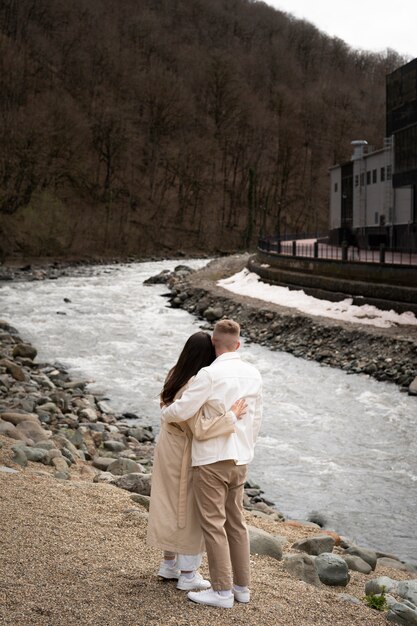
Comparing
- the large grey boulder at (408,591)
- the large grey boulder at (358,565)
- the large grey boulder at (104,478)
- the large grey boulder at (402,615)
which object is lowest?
the large grey boulder at (358,565)

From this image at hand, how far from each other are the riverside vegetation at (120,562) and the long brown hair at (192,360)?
1408mm

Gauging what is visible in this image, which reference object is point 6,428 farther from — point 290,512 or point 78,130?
point 78,130

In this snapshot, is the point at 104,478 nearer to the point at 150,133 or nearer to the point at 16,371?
the point at 16,371

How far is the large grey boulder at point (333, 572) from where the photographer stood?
271 inches

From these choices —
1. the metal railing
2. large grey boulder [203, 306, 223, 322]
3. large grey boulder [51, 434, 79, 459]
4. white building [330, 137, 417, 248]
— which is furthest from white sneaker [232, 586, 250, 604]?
white building [330, 137, 417, 248]

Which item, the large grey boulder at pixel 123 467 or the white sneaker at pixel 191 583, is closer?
the white sneaker at pixel 191 583

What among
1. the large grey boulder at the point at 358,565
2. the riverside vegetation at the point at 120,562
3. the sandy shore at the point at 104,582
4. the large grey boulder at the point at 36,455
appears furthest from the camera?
the large grey boulder at the point at 36,455

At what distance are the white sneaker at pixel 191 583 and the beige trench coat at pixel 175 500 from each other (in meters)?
0.25

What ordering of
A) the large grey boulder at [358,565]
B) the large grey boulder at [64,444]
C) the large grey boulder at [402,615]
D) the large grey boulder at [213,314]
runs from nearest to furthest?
the large grey boulder at [402,615] < the large grey boulder at [358,565] < the large grey boulder at [64,444] < the large grey boulder at [213,314]

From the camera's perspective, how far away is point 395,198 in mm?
42812

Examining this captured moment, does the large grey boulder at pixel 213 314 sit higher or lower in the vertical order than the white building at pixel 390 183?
lower

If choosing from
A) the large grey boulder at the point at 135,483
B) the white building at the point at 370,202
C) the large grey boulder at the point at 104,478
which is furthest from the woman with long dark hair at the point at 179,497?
the white building at the point at 370,202

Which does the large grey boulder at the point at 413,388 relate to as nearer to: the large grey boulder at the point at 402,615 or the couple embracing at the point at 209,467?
the large grey boulder at the point at 402,615

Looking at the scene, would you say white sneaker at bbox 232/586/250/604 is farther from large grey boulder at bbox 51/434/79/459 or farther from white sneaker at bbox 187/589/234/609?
large grey boulder at bbox 51/434/79/459
